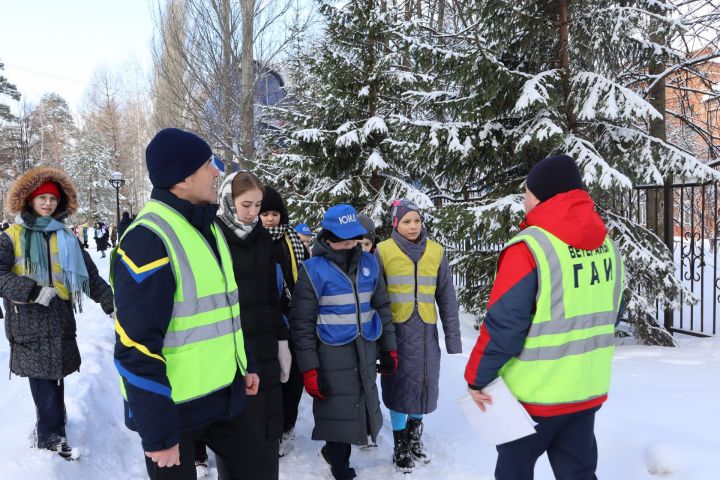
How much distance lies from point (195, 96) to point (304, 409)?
40.3ft

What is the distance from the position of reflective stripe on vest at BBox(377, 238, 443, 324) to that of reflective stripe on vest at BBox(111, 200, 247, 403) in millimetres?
1817

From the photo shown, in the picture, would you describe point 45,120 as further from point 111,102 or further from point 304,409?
point 304,409

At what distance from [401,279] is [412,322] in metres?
0.33

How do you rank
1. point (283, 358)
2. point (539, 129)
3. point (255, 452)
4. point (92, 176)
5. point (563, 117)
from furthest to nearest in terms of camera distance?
point (92, 176), point (563, 117), point (539, 129), point (283, 358), point (255, 452)

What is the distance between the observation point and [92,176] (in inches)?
1770

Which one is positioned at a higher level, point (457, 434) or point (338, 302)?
point (338, 302)

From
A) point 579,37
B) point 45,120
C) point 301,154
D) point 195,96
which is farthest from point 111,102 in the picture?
point 579,37

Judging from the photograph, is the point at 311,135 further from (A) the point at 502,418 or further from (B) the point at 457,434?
(A) the point at 502,418

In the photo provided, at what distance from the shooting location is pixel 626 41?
5.52 metres

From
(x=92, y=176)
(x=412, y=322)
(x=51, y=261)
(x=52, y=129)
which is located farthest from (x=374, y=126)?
(x=52, y=129)

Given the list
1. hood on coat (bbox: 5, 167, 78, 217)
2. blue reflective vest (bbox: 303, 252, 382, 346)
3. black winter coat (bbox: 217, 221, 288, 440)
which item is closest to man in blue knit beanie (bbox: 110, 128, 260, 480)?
black winter coat (bbox: 217, 221, 288, 440)

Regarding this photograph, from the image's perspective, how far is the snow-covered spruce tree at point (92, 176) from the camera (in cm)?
4471

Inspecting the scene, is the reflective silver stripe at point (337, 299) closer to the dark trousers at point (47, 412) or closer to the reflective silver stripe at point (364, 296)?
the reflective silver stripe at point (364, 296)

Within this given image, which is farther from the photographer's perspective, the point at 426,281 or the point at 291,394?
the point at 291,394
